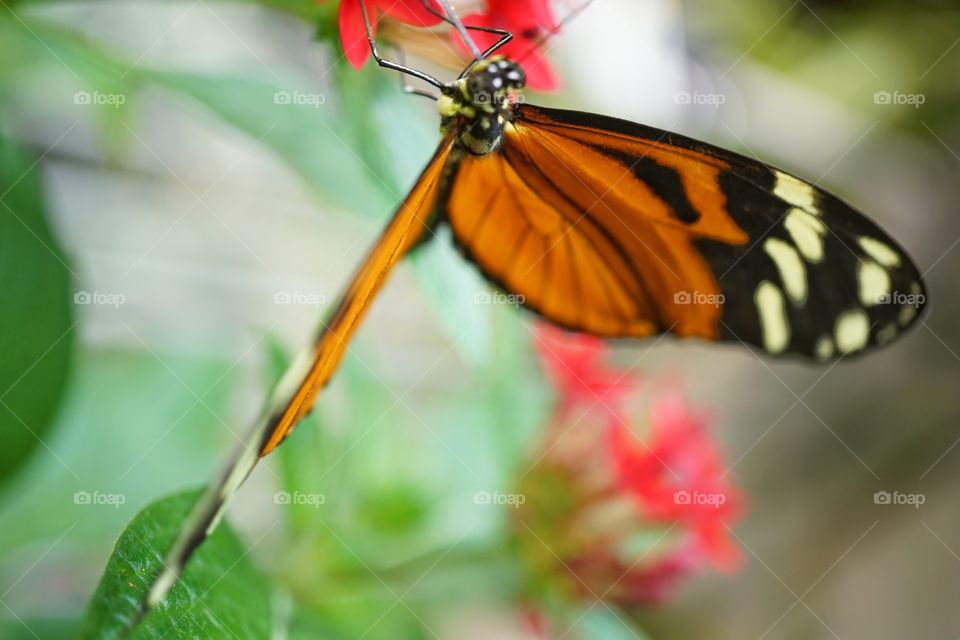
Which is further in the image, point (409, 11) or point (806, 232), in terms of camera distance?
point (806, 232)

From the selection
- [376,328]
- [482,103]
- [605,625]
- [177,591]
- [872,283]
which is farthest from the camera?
[376,328]

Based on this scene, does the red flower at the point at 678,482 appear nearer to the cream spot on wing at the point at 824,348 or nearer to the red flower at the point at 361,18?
the cream spot on wing at the point at 824,348

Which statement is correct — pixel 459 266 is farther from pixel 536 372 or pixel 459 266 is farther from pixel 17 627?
pixel 17 627

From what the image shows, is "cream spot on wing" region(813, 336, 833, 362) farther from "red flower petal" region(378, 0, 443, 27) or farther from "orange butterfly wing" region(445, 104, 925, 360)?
"red flower petal" region(378, 0, 443, 27)

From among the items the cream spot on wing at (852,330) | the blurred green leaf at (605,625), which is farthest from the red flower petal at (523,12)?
the blurred green leaf at (605,625)

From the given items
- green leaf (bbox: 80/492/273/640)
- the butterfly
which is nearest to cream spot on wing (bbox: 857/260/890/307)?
the butterfly

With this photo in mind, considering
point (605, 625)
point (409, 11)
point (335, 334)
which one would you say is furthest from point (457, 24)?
point (605, 625)

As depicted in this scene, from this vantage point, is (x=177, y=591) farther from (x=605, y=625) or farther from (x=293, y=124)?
(x=605, y=625)
